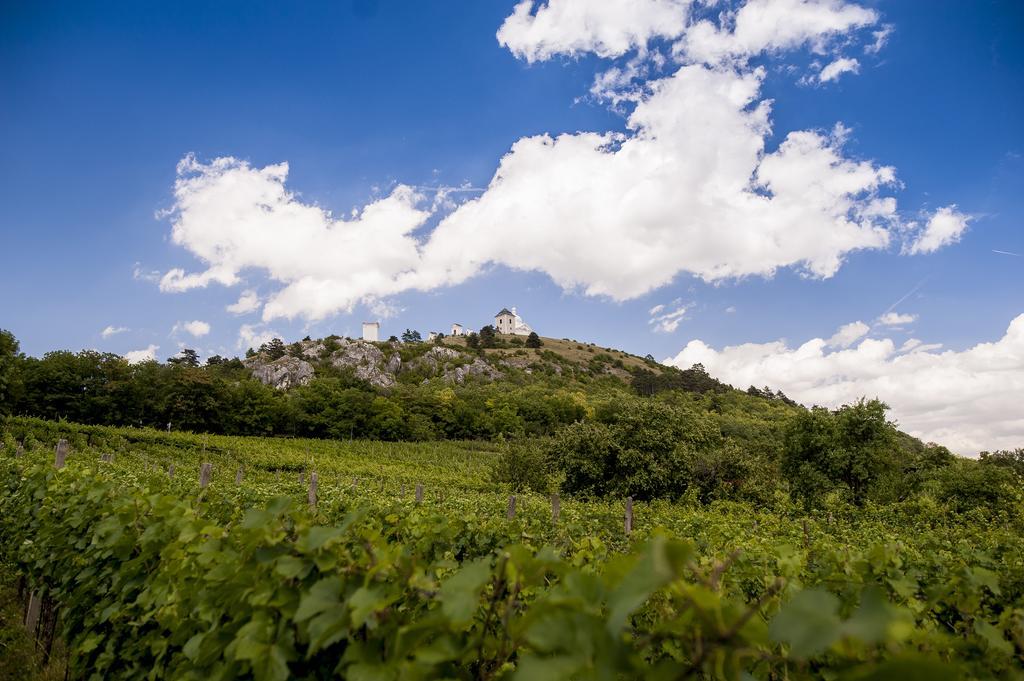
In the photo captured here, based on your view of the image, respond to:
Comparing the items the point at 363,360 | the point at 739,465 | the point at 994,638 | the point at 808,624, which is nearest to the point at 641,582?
the point at 808,624

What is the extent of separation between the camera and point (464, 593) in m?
1.15

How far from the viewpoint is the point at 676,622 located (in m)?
1.01

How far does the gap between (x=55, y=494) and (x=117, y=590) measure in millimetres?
2844

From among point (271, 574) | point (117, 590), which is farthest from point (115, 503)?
point (271, 574)

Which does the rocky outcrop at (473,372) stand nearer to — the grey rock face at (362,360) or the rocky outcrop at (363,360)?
the rocky outcrop at (363,360)

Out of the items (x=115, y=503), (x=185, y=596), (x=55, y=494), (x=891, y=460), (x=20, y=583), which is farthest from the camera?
(x=891, y=460)

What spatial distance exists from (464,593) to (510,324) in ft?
536

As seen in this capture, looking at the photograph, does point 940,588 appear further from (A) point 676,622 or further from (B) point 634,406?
(B) point 634,406

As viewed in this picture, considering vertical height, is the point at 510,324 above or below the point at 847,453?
above

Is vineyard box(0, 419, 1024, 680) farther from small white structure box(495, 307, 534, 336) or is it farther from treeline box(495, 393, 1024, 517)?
small white structure box(495, 307, 534, 336)

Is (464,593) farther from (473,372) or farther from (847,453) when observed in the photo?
(473,372)

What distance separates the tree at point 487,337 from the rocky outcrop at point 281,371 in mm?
42704

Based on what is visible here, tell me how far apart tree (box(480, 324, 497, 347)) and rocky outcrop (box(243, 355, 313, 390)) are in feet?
140

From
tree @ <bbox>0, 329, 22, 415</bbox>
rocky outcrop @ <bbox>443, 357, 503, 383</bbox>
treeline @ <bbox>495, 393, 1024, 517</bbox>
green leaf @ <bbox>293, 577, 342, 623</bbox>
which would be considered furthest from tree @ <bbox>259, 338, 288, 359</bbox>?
green leaf @ <bbox>293, 577, 342, 623</bbox>
